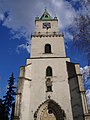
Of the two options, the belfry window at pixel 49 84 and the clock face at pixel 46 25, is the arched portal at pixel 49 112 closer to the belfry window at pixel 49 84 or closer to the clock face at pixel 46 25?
the belfry window at pixel 49 84

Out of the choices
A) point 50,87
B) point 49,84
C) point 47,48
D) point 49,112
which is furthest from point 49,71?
point 49,112

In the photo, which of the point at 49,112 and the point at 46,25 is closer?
the point at 49,112

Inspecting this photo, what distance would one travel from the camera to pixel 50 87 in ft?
64.8

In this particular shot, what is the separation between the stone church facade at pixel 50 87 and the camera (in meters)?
17.6

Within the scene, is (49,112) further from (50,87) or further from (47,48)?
(47,48)

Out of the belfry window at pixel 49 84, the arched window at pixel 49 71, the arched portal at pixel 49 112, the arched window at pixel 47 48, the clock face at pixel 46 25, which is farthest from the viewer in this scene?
the clock face at pixel 46 25

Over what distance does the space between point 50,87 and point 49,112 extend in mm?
3039

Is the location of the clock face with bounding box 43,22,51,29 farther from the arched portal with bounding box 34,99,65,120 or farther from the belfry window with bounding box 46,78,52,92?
the arched portal with bounding box 34,99,65,120

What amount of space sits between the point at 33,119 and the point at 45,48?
36.6 feet

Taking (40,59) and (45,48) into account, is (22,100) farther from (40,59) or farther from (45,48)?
(45,48)

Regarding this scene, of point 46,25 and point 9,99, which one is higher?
point 46,25

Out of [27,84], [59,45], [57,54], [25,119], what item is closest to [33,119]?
[25,119]

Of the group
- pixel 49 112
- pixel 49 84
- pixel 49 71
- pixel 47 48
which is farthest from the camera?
pixel 47 48

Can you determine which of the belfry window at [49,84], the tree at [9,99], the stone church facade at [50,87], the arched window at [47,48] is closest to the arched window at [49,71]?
the stone church facade at [50,87]
